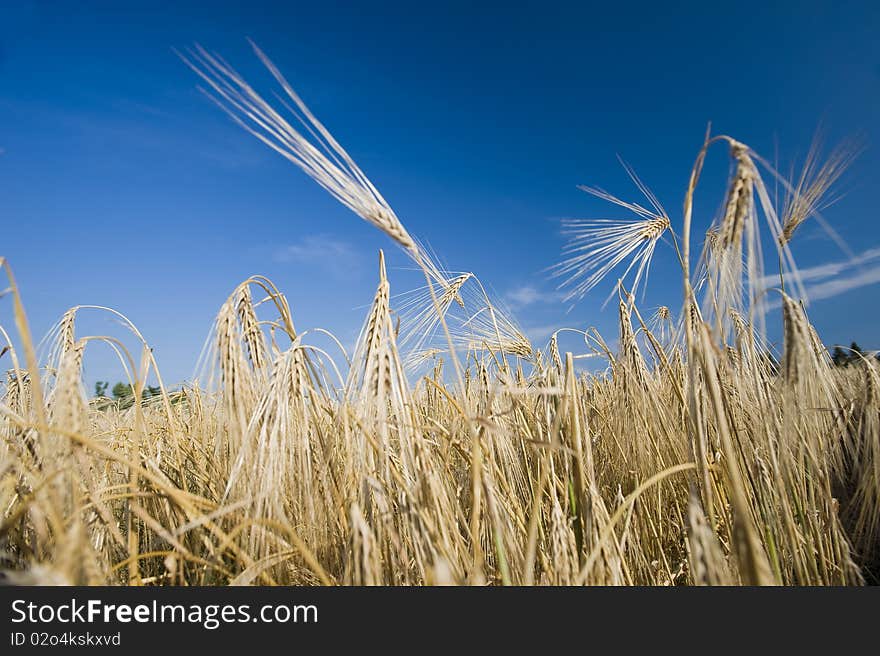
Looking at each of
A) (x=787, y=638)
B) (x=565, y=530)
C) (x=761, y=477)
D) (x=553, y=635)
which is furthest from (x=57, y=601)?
(x=761, y=477)

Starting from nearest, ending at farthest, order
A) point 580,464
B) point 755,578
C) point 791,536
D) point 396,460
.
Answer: point 755,578
point 580,464
point 791,536
point 396,460

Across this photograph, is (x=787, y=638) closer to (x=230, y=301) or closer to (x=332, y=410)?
(x=332, y=410)

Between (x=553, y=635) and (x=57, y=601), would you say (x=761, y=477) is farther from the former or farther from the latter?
(x=57, y=601)

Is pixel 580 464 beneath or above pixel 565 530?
above

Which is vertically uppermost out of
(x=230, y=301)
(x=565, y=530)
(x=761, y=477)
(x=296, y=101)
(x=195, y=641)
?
(x=296, y=101)

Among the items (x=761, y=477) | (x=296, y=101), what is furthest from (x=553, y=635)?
(x=296, y=101)

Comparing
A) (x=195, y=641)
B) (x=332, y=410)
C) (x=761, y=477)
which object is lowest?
(x=195, y=641)

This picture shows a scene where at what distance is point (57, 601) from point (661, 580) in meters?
1.67

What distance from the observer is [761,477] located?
1.51m

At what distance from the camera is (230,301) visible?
1340mm

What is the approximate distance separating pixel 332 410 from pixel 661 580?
1.27m

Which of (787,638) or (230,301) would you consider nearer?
(787,638)

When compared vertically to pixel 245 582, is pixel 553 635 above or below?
below

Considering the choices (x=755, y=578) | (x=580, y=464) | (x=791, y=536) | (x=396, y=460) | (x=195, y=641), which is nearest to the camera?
(x=755, y=578)
